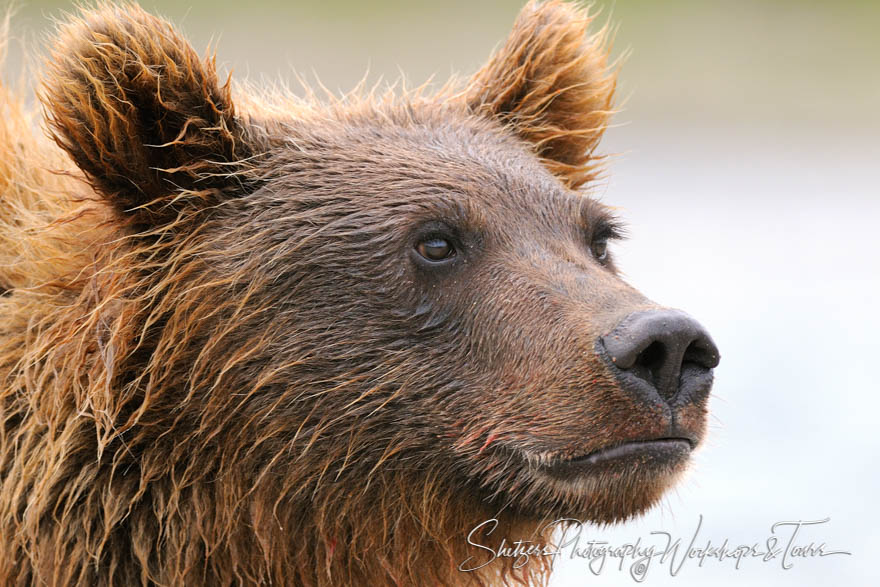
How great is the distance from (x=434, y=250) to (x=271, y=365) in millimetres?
935

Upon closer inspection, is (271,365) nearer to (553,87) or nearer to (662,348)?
(662,348)

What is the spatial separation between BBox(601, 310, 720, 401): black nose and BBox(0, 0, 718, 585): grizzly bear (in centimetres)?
2

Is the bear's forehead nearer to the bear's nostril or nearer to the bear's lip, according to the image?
the bear's nostril

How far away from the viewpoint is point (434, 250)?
5.62 metres

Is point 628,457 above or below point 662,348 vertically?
below

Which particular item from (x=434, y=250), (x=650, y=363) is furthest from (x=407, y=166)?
(x=650, y=363)

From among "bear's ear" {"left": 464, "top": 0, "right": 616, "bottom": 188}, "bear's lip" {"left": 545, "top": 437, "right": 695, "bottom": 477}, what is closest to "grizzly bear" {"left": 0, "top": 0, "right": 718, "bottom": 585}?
"bear's lip" {"left": 545, "top": 437, "right": 695, "bottom": 477}

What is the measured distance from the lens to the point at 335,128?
623 cm

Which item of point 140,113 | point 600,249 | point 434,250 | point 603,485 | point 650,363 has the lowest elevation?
point 603,485

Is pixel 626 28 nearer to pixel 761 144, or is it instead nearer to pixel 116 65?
pixel 761 144

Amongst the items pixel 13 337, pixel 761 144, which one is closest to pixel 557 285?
pixel 13 337

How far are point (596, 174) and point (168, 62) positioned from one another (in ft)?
9.64

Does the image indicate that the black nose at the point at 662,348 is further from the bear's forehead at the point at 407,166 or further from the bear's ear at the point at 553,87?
the bear's ear at the point at 553,87

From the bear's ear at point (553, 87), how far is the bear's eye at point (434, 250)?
1.51 metres
